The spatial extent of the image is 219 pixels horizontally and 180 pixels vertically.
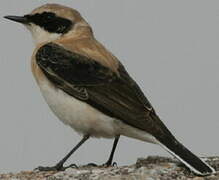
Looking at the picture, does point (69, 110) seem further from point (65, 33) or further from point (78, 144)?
point (65, 33)

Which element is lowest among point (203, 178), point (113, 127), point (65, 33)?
point (203, 178)

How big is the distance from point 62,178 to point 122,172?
0.82 m

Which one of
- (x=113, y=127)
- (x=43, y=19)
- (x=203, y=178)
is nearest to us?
(x=203, y=178)

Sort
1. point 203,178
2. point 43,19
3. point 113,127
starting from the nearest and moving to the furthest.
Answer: point 203,178
point 113,127
point 43,19

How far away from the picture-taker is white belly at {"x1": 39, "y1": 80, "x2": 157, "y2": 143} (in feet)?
33.4

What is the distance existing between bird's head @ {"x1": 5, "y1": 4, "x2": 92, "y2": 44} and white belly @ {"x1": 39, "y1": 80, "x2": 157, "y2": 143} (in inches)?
52.3

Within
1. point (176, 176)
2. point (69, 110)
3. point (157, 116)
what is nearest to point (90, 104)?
point (69, 110)

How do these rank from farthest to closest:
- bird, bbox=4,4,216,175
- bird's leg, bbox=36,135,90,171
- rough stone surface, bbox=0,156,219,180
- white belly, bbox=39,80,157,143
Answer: bird's leg, bbox=36,135,90,171 → white belly, bbox=39,80,157,143 → bird, bbox=4,4,216,175 → rough stone surface, bbox=0,156,219,180

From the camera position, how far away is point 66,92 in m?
10.5

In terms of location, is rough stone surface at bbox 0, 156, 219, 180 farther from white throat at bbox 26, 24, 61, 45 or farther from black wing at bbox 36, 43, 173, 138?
white throat at bbox 26, 24, 61, 45

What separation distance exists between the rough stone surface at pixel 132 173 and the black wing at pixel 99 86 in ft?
1.63

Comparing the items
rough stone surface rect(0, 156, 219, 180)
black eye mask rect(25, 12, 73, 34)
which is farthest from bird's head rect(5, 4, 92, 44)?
rough stone surface rect(0, 156, 219, 180)

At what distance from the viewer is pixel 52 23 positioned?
11.7 metres

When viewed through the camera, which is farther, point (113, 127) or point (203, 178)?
point (113, 127)
